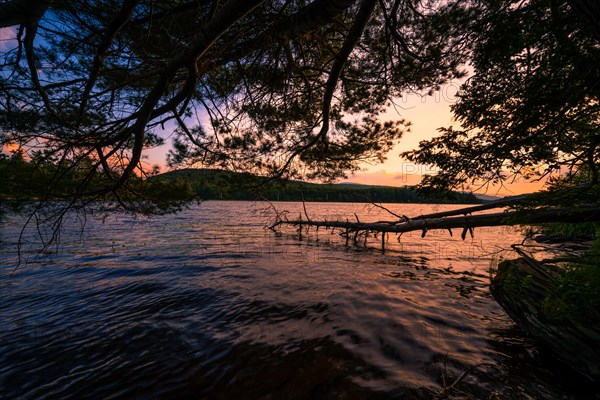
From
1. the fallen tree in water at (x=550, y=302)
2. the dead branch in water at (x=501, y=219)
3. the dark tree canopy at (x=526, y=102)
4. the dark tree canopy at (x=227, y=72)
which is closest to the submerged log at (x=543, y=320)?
the fallen tree in water at (x=550, y=302)

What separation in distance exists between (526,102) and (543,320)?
3003 mm

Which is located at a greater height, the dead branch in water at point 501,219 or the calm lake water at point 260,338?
the dead branch in water at point 501,219

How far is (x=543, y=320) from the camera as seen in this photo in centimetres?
313

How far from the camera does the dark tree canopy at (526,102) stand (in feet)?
9.58

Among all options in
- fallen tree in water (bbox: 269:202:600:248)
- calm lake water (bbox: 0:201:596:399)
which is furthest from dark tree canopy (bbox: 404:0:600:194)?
calm lake water (bbox: 0:201:596:399)

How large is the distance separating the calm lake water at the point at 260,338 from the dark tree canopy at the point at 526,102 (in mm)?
1376

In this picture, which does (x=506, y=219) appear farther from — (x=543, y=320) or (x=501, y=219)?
(x=501, y=219)

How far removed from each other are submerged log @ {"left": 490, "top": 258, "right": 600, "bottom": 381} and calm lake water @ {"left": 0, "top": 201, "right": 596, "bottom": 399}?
0.25m

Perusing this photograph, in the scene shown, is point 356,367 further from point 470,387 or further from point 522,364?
point 522,364

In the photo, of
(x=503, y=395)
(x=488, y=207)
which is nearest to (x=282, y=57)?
(x=488, y=207)

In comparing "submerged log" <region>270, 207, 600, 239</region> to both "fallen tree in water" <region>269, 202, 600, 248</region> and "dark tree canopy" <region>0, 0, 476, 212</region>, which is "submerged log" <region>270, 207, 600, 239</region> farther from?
"dark tree canopy" <region>0, 0, 476, 212</region>

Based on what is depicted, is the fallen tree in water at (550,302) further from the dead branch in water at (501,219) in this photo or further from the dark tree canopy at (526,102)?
the dark tree canopy at (526,102)

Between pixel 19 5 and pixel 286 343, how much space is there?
6113 mm

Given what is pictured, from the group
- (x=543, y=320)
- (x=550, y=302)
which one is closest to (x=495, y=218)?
(x=550, y=302)
